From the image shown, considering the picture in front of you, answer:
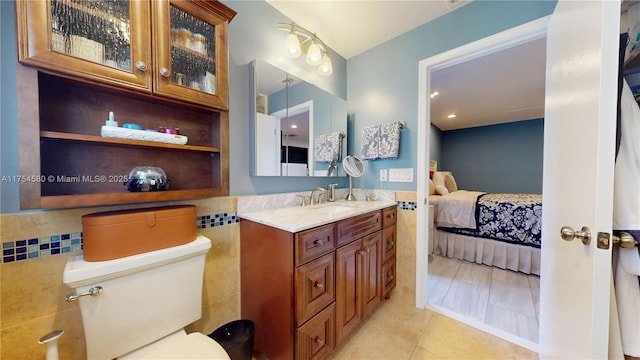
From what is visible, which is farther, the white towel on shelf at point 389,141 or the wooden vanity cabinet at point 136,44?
the white towel on shelf at point 389,141

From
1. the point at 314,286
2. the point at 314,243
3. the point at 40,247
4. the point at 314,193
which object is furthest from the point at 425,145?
the point at 40,247

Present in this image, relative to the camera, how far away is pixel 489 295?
6.21ft

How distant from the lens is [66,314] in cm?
82

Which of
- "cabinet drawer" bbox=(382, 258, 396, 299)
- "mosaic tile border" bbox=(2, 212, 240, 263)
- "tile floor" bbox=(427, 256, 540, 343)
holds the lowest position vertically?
"tile floor" bbox=(427, 256, 540, 343)

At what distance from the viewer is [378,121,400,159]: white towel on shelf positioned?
1.79 m

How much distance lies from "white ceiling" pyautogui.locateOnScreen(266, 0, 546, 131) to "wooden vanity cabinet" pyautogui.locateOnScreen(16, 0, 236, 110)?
0.75 m

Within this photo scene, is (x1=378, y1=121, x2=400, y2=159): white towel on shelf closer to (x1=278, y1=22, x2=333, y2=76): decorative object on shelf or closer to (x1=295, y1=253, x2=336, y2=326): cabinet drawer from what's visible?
(x1=278, y1=22, x2=333, y2=76): decorative object on shelf

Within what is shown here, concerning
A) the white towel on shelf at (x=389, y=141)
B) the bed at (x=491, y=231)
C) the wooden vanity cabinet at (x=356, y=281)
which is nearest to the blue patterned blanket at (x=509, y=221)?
the bed at (x=491, y=231)

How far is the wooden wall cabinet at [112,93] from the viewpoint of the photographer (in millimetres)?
646

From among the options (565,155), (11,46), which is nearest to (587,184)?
(565,155)

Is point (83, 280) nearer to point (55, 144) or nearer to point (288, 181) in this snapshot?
point (55, 144)

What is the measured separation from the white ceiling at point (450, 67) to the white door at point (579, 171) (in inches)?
36.2

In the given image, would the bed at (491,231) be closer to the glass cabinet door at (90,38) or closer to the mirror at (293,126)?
the mirror at (293,126)

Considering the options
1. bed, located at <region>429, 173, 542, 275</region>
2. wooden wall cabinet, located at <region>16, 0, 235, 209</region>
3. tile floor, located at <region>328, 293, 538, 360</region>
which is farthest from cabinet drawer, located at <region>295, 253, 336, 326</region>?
bed, located at <region>429, 173, 542, 275</region>
